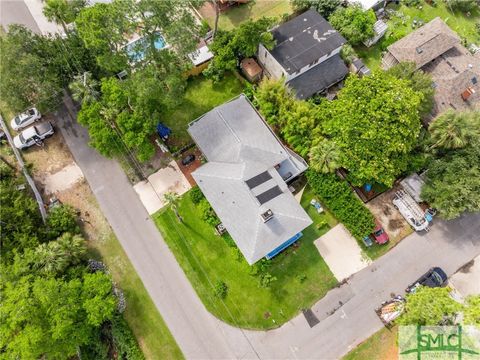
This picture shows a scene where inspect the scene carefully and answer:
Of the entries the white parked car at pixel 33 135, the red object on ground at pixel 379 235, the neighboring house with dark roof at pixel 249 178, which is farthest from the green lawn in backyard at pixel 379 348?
the white parked car at pixel 33 135

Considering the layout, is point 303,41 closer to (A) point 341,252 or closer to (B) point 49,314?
(A) point 341,252

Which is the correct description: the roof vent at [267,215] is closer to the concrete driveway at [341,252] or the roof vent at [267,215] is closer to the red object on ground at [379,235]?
the concrete driveway at [341,252]

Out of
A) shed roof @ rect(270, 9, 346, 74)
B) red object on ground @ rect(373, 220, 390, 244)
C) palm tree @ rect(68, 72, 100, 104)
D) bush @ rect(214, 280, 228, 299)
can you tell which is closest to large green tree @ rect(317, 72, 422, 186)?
red object on ground @ rect(373, 220, 390, 244)

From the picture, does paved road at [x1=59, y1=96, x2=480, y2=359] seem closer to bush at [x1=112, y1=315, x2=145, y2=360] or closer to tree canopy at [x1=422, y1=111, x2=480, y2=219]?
bush at [x1=112, y1=315, x2=145, y2=360]

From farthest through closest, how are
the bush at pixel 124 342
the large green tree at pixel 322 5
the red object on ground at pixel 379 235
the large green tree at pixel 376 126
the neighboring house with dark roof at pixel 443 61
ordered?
the large green tree at pixel 322 5, the neighboring house with dark roof at pixel 443 61, the red object on ground at pixel 379 235, the large green tree at pixel 376 126, the bush at pixel 124 342

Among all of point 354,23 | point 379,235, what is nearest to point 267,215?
point 379,235
